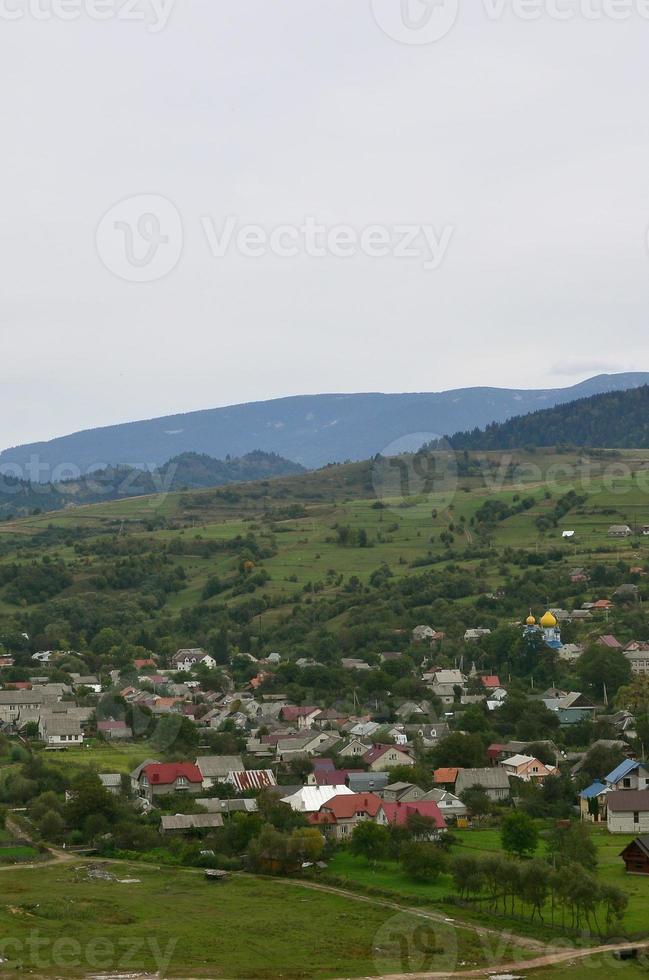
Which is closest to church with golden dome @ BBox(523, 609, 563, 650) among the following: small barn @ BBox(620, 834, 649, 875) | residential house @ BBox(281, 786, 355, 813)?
residential house @ BBox(281, 786, 355, 813)

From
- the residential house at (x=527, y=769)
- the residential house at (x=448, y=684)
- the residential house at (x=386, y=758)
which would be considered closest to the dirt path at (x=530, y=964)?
the residential house at (x=527, y=769)

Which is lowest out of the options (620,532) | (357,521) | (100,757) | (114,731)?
(114,731)

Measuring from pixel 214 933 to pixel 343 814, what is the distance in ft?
41.1

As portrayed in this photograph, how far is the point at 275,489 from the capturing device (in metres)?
167

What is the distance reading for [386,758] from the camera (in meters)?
54.1

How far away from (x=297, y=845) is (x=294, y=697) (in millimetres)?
32393

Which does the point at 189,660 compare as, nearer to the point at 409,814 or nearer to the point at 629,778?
the point at 629,778

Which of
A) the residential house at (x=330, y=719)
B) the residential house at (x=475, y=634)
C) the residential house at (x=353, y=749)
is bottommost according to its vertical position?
the residential house at (x=330, y=719)

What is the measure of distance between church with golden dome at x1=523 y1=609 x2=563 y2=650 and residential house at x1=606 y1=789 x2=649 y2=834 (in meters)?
32.1

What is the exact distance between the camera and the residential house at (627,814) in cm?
4278

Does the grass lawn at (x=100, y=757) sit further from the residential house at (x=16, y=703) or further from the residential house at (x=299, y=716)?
the residential house at (x=16, y=703)

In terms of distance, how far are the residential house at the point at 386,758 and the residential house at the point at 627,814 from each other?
11.5m

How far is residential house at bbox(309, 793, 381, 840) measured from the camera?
42.9 metres

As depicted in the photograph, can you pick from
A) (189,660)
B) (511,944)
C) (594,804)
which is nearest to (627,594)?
(189,660)
